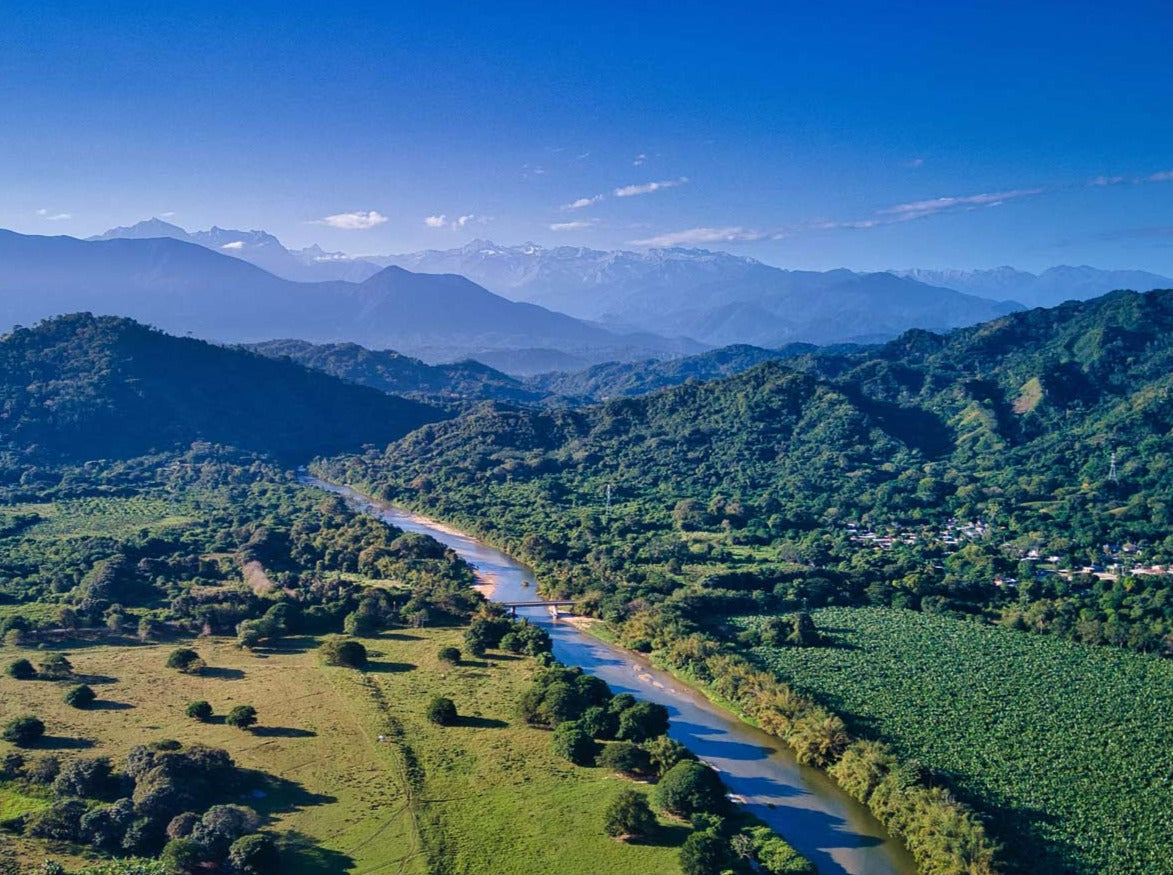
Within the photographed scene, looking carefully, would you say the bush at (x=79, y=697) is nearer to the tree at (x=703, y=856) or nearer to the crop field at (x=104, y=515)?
the tree at (x=703, y=856)

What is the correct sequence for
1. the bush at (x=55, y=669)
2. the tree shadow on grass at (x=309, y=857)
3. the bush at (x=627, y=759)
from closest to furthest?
the tree shadow on grass at (x=309, y=857), the bush at (x=627, y=759), the bush at (x=55, y=669)

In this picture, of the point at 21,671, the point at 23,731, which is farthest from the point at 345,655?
the point at 21,671

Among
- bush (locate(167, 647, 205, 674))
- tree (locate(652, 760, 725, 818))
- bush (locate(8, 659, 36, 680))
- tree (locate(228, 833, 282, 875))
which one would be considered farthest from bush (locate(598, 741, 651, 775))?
bush (locate(8, 659, 36, 680))

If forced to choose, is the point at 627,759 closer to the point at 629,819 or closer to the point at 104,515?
the point at 629,819

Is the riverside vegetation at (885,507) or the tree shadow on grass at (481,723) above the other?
the riverside vegetation at (885,507)

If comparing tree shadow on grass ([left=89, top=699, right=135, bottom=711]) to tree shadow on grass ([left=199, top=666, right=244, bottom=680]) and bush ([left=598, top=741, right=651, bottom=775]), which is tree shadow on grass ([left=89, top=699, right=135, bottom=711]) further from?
bush ([left=598, top=741, right=651, bottom=775])

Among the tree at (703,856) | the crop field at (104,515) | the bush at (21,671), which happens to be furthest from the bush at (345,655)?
the crop field at (104,515)

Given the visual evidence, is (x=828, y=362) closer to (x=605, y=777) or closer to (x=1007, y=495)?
(x=1007, y=495)
